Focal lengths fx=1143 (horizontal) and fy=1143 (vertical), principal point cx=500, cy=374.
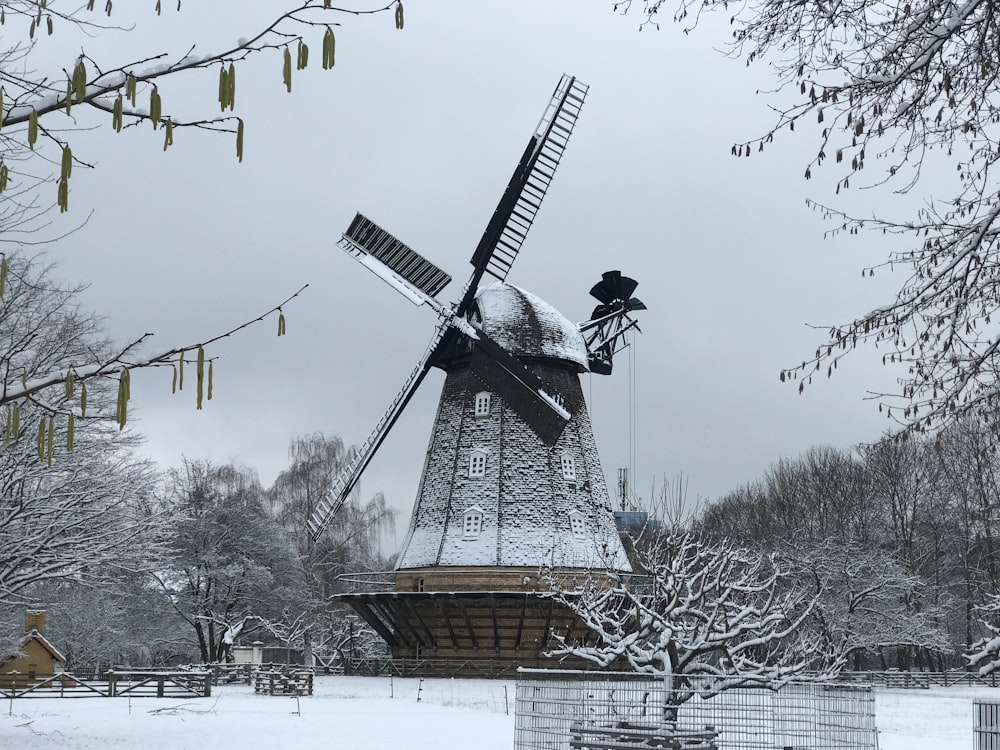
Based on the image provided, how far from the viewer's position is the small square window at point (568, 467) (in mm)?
32594

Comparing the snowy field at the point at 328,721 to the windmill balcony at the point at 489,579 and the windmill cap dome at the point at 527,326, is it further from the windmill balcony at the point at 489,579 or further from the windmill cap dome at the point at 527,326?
the windmill cap dome at the point at 527,326

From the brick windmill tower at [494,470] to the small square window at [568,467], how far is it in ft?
0.13

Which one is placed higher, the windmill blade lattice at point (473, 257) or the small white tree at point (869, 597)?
the windmill blade lattice at point (473, 257)

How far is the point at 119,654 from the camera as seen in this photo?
45.8 m

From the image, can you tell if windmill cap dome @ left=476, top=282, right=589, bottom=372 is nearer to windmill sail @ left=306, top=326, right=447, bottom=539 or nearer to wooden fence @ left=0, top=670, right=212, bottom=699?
windmill sail @ left=306, top=326, right=447, bottom=539

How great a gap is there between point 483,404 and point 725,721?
2173 centimetres

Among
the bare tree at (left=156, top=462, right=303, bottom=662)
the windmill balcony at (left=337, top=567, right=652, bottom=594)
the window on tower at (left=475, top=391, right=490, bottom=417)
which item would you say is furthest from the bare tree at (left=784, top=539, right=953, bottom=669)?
the bare tree at (left=156, top=462, right=303, bottom=662)

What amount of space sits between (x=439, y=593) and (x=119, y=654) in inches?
852

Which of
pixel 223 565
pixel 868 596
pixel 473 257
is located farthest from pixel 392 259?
pixel 868 596

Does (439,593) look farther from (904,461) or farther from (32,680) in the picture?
(904,461)

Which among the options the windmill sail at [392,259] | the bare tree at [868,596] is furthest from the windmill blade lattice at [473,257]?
the bare tree at [868,596]

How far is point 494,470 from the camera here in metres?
31.9

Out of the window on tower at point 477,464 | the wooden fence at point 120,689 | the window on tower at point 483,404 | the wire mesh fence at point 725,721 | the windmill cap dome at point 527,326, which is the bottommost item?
the wooden fence at point 120,689

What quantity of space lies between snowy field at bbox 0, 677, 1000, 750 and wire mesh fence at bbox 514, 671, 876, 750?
5.68 m
